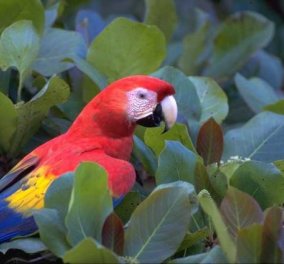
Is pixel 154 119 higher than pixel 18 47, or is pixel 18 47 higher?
pixel 18 47

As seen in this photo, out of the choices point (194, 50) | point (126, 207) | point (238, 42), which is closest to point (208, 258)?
point (126, 207)

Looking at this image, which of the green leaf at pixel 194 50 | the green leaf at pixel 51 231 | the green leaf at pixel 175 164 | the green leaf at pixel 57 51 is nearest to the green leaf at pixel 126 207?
the green leaf at pixel 175 164

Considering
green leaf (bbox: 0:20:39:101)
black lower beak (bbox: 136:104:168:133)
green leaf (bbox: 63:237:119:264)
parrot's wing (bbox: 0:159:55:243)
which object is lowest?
parrot's wing (bbox: 0:159:55:243)

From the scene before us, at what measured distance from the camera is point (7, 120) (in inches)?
100.0

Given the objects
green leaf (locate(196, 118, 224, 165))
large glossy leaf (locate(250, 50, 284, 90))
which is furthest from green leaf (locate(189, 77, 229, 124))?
large glossy leaf (locate(250, 50, 284, 90))

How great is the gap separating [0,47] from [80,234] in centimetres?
85

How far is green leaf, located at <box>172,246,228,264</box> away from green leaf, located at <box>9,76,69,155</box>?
741mm

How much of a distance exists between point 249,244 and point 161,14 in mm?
1490

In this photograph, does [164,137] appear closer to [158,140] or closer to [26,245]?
[158,140]

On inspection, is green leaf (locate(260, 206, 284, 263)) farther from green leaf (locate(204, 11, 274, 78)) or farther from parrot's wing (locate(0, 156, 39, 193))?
green leaf (locate(204, 11, 274, 78))

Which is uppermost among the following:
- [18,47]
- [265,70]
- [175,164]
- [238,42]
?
[18,47]

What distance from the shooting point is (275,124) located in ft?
8.63

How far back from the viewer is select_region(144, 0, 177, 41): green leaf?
3188 millimetres

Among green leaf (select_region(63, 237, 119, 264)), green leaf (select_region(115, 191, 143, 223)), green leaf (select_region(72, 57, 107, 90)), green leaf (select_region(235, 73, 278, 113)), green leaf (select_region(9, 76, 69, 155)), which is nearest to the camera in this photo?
green leaf (select_region(63, 237, 119, 264))
